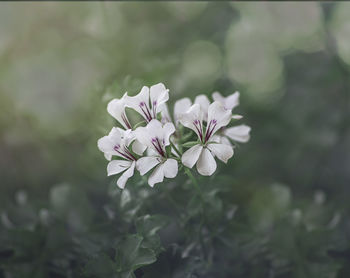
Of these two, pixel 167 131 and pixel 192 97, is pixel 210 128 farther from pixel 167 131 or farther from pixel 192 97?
pixel 192 97

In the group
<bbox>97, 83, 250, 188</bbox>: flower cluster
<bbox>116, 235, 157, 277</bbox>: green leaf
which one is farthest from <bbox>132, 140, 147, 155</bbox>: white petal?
<bbox>116, 235, 157, 277</bbox>: green leaf

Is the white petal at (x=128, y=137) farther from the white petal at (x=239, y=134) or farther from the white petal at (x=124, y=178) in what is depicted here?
the white petal at (x=239, y=134)

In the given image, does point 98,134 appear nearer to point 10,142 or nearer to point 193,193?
point 193,193

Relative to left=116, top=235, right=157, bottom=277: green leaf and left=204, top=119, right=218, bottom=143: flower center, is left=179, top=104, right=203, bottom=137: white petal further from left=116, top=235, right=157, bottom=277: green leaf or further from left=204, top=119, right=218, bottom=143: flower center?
left=116, top=235, right=157, bottom=277: green leaf

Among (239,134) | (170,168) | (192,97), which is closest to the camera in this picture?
(170,168)

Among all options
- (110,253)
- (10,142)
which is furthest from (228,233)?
(10,142)

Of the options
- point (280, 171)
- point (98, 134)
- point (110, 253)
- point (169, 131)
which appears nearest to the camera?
point (169, 131)

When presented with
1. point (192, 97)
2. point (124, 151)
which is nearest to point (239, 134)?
point (124, 151)
